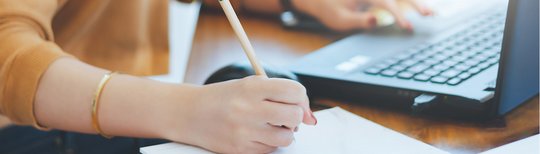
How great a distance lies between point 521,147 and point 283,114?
0.21 meters

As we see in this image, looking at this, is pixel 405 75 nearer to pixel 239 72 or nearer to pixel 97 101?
pixel 239 72

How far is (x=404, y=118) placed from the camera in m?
0.65

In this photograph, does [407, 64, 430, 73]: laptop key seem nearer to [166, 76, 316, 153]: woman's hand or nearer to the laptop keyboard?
the laptop keyboard

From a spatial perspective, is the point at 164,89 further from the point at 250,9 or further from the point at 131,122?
the point at 250,9

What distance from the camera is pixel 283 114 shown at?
1.74ft

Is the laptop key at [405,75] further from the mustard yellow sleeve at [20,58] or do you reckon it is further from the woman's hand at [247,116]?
the mustard yellow sleeve at [20,58]

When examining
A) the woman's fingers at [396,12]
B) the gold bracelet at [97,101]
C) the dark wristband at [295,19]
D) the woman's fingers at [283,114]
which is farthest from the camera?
the dark wristband at [295,19]

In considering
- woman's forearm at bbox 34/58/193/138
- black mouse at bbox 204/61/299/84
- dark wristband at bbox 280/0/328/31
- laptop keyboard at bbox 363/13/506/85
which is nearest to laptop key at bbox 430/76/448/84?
laptop keyboard at bbox 363/13/506/85

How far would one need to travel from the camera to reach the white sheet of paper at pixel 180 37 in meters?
0.93

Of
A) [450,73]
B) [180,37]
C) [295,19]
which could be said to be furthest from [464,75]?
[180,37]

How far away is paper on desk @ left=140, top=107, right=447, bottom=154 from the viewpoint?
0.56 metres

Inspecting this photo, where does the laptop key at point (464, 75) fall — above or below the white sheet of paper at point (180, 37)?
above

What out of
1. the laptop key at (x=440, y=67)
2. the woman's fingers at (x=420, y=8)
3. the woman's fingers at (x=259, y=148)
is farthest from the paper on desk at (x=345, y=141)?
the woman's fingers at (x=420, y=8)

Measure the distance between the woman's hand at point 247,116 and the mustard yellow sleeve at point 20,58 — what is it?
182mm
